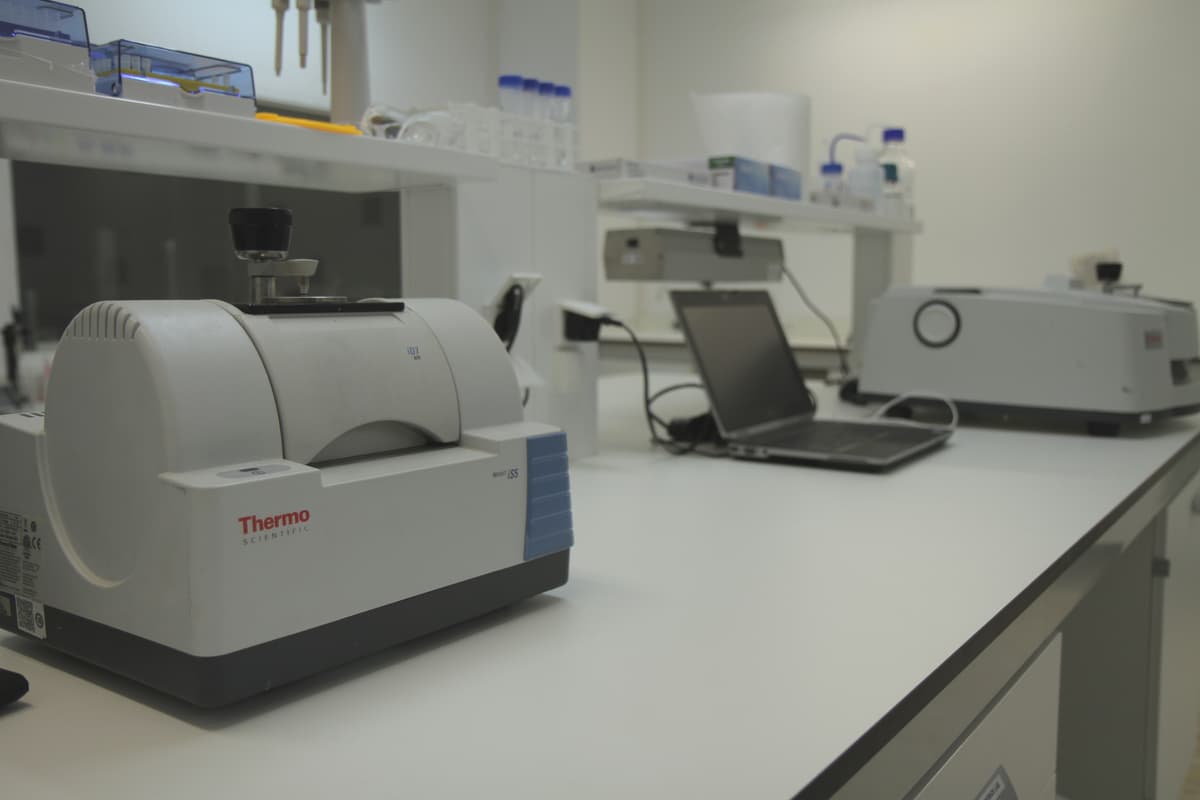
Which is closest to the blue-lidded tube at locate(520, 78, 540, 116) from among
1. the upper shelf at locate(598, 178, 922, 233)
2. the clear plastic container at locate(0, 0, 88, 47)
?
the upper shelf at locate(598, 178, 922, 233)

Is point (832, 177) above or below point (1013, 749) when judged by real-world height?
above

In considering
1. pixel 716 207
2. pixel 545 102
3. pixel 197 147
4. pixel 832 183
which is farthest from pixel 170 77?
pixel 832 183

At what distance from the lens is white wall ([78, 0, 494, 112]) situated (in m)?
1.16

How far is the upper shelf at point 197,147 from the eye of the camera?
28.6 inches

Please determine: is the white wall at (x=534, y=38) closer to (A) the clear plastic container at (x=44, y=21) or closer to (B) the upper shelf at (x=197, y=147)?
(B) the upper shelf at (x=197, y=147)

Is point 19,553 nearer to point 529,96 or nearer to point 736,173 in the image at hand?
point 529,96

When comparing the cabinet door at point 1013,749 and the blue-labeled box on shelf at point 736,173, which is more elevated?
the blue-labeled box on shelf at point 736,173

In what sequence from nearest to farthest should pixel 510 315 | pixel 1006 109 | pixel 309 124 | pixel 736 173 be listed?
pixel 309 124 < pixel 510 315 < pixel 736 173 < pixel 1006 109

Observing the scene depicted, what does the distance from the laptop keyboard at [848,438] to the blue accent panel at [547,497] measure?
67 cm

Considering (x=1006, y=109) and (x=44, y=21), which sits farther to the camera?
(x=1006, y=109)

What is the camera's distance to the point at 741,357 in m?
1.53

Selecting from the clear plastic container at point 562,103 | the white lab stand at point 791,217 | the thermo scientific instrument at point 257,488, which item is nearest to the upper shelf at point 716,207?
the white lab stand at point 791,217

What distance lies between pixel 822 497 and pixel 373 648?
0.67 metres

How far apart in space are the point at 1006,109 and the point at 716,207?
2.13 metres
